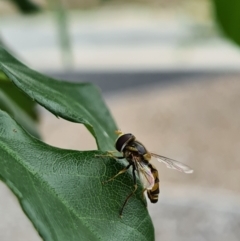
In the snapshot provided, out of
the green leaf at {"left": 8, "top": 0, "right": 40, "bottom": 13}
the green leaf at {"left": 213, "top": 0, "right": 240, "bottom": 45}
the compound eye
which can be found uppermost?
the compound eye

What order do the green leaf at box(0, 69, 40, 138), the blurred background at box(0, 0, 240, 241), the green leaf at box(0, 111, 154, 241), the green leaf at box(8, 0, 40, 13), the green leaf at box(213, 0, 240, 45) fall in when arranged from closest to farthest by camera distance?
the green leaf at box(0, 111, 154, 241) → the green leaf at box(0, 69, 40, 138) → the green leaf at box(213, 0, 240, 45) → the green leaf at box(8, 0, 40, 13) → the blurred background at box(0, 0, 240, 241)

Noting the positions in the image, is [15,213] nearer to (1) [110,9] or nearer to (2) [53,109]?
(2) [53,109]

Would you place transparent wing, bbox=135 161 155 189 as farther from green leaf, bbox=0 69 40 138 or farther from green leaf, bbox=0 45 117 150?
green leaf, bbox=0 69 40 138

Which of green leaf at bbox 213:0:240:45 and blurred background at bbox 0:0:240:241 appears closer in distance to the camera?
green leaf at bbox 213:0:240:45

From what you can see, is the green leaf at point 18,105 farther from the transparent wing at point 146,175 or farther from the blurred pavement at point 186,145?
the blurred pavement at point 186,145

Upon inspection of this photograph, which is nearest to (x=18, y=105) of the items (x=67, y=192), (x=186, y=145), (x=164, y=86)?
(x=67, y=192)

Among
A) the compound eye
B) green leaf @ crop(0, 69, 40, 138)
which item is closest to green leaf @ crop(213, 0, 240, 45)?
green leaf @ crop(0, 69, 40, 138)

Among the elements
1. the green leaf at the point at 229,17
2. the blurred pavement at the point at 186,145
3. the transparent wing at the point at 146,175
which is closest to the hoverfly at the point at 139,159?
the transparent wing at the point at 146,175

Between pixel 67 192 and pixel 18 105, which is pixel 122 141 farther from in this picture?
pixel 18 105

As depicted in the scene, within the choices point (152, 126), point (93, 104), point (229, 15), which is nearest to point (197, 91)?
point (152, 126)
